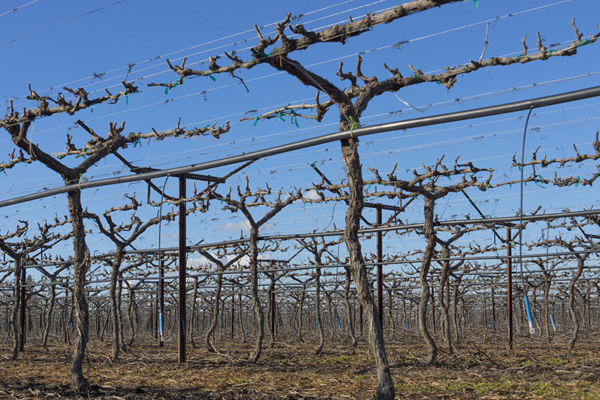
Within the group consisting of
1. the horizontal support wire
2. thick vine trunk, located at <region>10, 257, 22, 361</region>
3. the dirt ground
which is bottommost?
the dirt ground

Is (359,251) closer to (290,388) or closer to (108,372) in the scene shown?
(290,388)

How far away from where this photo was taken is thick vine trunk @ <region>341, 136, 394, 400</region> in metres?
5.97

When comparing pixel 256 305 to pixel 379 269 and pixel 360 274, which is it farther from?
pixel 360 274

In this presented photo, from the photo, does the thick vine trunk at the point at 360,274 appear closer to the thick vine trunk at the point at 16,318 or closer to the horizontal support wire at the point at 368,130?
the horizontal support wire at the point at 368,130

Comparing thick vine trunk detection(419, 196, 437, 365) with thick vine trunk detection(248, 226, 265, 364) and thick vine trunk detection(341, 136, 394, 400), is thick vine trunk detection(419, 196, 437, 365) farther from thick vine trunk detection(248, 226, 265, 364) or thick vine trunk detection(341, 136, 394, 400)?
thick vine trunk detection(341, 136, 394, 400)

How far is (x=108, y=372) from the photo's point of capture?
425 inches

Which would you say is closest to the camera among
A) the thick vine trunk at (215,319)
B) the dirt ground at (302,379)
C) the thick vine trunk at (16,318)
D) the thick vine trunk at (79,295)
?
the dirt ground at (302,379)

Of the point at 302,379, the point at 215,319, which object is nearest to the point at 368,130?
the point at 302,379

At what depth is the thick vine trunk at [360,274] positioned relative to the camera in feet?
19.6

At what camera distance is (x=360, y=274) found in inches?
247

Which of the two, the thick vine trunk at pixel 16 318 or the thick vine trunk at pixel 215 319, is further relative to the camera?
the thick vine trunk at pixel 215 319

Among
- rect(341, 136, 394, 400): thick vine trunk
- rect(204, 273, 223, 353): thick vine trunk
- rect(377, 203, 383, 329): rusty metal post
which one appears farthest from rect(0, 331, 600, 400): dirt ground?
rect(204, 273, 223, 353): thick vine trunk

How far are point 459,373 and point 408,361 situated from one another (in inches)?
100.0

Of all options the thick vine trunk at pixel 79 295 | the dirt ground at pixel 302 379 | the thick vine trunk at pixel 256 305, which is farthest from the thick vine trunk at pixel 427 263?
the thick vine trunk at pixel 79 295
